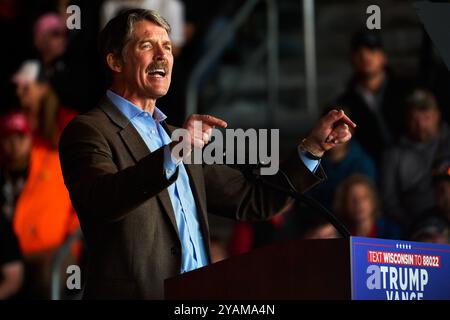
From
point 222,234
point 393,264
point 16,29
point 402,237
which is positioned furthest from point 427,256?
point 16,29

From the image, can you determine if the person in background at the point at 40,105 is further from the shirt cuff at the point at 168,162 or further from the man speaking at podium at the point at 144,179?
the shirt cuff at the point at 168,162

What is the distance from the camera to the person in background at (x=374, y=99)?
6.21 meters

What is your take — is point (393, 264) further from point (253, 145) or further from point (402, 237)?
point (402, 237)

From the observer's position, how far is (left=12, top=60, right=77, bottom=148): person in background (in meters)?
6.61

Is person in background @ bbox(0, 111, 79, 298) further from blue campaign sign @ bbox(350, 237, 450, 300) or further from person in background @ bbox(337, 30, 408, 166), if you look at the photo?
blue campaign sign @ bbox(350, 237, 450, 300)

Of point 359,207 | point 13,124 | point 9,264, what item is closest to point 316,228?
point 359,207

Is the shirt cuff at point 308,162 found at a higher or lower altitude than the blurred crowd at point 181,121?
lower

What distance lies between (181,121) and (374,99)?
111 cm

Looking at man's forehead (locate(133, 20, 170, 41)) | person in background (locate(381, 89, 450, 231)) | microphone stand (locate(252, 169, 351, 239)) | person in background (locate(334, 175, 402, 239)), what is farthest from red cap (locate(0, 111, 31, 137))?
microphone stand (locate(252, 169, 351, 239))

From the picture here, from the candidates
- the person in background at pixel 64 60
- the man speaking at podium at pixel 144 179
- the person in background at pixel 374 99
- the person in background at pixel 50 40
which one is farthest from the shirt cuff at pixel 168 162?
the person in background at pixel 50 40

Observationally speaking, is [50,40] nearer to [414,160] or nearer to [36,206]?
[36,206]

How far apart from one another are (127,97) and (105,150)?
0.23m

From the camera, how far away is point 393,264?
8.39ft

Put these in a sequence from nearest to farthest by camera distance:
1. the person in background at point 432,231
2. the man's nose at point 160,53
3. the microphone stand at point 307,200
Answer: the microphone stand at point 307,200, the man's nose at point 160,53, the person in background at point 432,231
